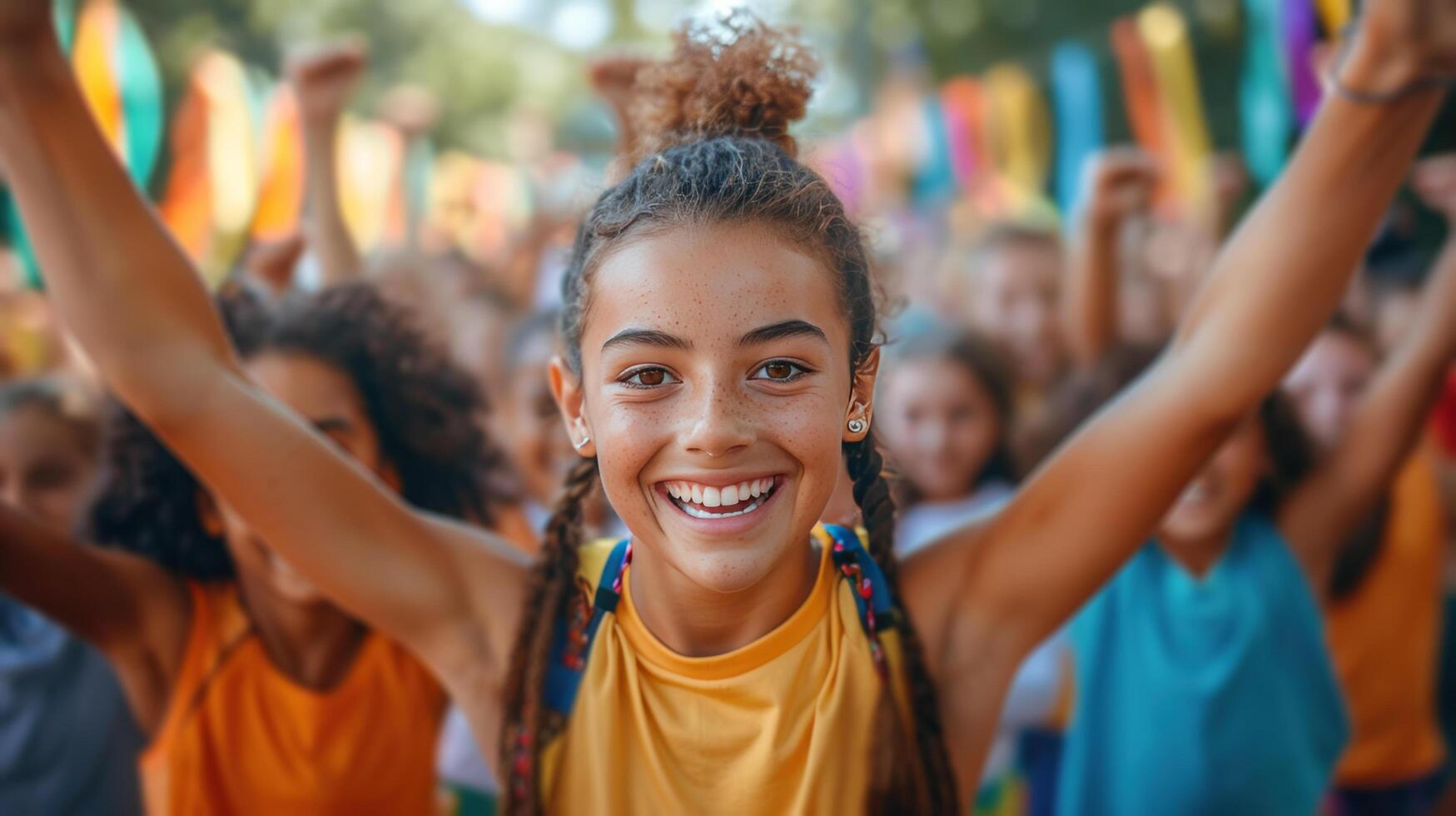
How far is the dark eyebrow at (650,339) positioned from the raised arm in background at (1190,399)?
1.77 ft

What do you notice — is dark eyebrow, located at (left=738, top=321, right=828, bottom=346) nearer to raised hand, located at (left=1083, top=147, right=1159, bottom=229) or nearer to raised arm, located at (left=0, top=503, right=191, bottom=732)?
raised arm, located at (left=0, top=503, right=191, bottom=732)

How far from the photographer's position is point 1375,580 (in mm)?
3066

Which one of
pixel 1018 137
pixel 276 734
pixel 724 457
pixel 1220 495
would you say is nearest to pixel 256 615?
pixel 276 734

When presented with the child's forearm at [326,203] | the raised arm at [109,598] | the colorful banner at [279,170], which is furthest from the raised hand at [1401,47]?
the colorful banner at [279,170]

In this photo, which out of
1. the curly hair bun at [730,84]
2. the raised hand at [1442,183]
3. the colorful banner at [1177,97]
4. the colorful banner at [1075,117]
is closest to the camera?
the curly hair bun at [730,84]

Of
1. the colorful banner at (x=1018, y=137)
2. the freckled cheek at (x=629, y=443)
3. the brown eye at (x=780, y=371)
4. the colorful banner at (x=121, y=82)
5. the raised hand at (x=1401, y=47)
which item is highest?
the colorful banner at (x=1018, y=137)

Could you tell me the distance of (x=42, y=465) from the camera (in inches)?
106

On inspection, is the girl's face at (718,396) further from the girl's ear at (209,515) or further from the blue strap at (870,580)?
the girl's ear at (209,515)

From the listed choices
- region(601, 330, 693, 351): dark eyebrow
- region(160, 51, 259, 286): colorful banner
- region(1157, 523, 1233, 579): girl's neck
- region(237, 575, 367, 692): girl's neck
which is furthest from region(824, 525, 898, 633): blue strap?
region(160, 51, 259, 286): colorful banner

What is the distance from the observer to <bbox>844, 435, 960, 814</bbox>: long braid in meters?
1.59

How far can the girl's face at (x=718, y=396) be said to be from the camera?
1.45 metres

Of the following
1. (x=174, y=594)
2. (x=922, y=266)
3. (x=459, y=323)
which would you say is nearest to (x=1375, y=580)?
(x=174, y=594)

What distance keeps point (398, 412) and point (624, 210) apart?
103cm

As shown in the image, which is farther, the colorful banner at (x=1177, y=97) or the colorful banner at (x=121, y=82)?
the colorful banner at (x=1177, y=97)
